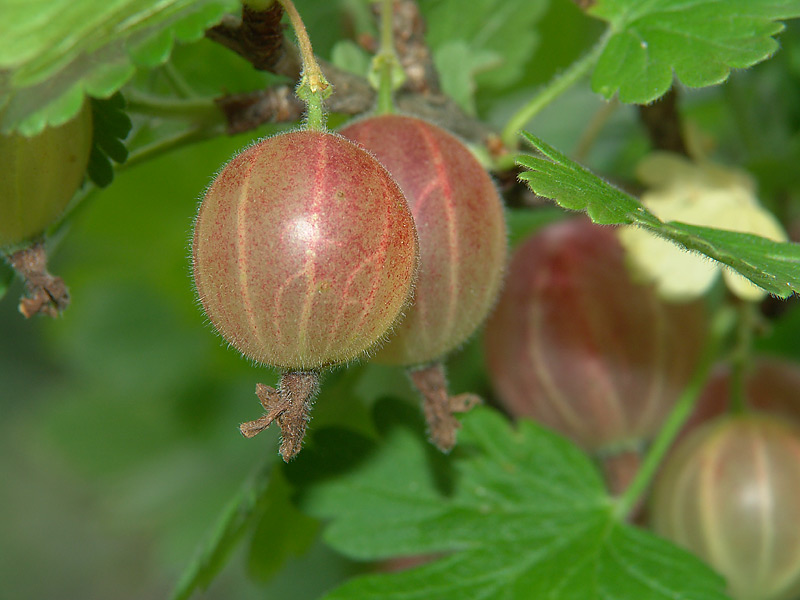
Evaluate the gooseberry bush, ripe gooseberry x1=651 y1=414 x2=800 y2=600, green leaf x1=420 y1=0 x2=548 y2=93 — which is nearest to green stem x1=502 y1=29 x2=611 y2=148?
the gooseberry bush

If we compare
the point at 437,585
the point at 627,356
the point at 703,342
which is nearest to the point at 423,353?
the point at 437,585

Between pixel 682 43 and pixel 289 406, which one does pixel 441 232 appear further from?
pixel 682 43

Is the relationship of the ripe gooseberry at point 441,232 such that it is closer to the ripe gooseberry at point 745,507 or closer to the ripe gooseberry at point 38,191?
the ripe gooseberry at point 38,191

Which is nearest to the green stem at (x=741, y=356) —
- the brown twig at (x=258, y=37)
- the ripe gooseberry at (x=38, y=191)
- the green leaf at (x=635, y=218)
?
the green leaf at (x=635, y=218)

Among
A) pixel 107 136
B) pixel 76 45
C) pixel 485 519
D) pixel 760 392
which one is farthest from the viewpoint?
pixel 760 392

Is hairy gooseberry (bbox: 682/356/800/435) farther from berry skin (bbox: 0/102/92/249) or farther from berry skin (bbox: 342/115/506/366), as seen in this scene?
berry skin (bbox: 0/102/92/249)

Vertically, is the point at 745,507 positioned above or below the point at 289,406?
below

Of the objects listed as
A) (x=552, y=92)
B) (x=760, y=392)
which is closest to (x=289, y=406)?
(x=552, y=92)
